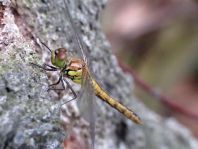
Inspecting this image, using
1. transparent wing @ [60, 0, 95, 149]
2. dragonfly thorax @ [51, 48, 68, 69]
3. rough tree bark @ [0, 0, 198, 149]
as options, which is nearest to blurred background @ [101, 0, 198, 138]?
rough tree bark @ [0, 0, 198, 149]

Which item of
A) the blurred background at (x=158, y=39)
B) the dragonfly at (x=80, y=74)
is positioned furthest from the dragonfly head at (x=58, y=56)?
the blurred background at (x=158, y=39)

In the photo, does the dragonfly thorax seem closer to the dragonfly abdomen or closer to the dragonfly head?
the dragonfly head

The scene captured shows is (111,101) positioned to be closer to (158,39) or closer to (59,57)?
(59,57)

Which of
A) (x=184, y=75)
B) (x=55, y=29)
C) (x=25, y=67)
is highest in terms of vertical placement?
(x=55, y=29)

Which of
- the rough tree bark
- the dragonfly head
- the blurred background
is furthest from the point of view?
the blurred background

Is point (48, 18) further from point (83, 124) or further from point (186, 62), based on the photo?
point (186, 62)

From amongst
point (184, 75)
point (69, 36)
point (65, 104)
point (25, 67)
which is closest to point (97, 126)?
point (65, 104)

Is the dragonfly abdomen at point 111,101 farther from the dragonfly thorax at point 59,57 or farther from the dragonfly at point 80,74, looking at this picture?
the dragonfly thorax at point 59,57
